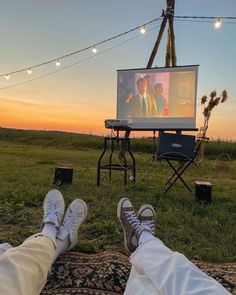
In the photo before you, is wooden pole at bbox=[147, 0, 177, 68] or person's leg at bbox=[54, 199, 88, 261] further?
wooden pole at bbox=[147, 0, 177, 68]

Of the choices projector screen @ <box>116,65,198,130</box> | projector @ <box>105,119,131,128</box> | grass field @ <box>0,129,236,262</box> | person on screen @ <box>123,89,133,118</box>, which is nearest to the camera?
grass field @ <box>0,129,236,262</box>

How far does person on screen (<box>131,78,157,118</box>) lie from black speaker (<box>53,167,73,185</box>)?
153cm

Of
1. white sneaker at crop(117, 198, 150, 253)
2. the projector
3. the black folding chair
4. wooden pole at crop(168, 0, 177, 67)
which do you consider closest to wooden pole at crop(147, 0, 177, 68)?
wooden pole at crop(168, 0, 177, 67)

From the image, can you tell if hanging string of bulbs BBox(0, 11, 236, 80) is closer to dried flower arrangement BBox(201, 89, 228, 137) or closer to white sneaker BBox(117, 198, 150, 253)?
dried flower arrangement BBox(201, 89, 228, 137)

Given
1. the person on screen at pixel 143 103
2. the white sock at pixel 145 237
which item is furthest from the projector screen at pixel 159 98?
the white sock at pixel 145 237

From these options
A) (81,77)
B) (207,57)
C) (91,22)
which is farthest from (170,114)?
(81,77)

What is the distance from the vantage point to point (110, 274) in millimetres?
1337

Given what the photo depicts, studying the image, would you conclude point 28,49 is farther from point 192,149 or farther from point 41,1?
point 192,149

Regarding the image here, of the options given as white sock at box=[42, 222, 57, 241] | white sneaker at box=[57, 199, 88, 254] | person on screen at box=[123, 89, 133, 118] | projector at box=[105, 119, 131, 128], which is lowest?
white sneaker at box=[57, 199, 88, 254]

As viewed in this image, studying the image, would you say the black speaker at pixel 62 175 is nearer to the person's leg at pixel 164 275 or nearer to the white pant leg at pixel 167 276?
the person's leg at pixel 164 275

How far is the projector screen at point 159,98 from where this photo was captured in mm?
4371

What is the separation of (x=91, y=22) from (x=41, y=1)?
3.26 ft

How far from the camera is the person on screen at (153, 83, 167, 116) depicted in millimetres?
4508

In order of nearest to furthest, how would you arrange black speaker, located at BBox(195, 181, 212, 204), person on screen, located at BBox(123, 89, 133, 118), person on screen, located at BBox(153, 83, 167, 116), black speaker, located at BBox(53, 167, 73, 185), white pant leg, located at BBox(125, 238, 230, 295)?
white pant leg, located at BBox(125, 238, 230, 295), black speaker, located at BBox(195, 181, 212, 204), black speaker, located at BBox(53, 167, 73, 185), person on screen, located at BBox(153, 83, 167, 116), person on screen, located at BBox(123, 89, 133, 118)
